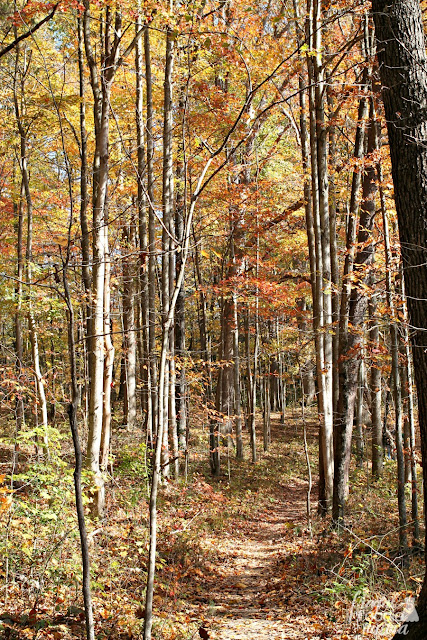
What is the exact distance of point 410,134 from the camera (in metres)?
3.59

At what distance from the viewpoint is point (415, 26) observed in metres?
3.69

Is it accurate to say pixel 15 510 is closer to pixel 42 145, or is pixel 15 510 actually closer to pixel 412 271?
pixel 412 271

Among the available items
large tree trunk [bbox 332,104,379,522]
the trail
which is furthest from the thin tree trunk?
large tree trunk [bbox 332,104,379,522]

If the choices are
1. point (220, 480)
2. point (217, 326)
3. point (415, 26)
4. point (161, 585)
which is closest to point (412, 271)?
point (415, 26)

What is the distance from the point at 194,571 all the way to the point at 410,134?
20.5ft

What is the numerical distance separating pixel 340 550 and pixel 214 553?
2.22 meters

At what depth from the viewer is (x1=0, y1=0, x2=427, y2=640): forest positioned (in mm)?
3672

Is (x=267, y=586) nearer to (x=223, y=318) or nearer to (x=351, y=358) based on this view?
(x=351, y=358)

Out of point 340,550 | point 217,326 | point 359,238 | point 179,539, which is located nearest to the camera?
point 340,550

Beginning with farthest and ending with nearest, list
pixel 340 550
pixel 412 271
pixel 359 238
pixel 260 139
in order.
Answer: pixel 260 139 < pixel 359 238 < pixel 340 550 < pixel 412 271

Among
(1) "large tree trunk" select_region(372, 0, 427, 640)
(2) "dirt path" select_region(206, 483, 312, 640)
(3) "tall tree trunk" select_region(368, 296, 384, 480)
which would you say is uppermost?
(1) "large tree trunk" select_region(372, 0, 427, 640)

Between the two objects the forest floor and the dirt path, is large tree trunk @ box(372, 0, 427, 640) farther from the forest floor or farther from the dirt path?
the dirt path

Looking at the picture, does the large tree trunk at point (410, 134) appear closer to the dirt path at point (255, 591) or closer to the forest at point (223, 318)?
the forest at point (223, 318)

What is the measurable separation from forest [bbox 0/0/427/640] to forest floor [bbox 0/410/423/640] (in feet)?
0.12
